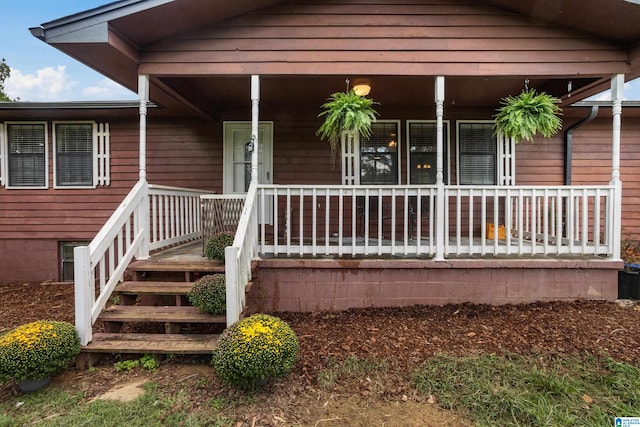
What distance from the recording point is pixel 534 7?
3729mm

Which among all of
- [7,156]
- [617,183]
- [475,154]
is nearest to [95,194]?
[7,156]

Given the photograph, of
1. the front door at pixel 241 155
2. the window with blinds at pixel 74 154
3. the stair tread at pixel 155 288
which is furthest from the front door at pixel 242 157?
the stair tread at pixel 155 288

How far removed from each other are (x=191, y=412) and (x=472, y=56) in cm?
447

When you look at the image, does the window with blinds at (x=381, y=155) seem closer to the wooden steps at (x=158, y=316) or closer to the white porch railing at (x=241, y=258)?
the white porch railing at (x=241, y=258)

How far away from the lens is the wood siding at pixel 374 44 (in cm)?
388

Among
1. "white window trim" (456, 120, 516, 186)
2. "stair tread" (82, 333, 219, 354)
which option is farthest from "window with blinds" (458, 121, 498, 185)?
"stair tread" (82, 333, 219, 354)

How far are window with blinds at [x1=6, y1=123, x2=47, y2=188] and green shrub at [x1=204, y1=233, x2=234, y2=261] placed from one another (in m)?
4.32

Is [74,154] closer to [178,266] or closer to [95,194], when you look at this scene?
[95,194]

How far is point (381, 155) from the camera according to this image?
19.1 ft

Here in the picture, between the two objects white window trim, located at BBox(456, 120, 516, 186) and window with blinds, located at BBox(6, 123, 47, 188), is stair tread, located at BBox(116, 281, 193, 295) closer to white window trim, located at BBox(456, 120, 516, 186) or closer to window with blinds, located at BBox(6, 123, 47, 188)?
window with blinds, located at BBox(6, 123, 47, 188)

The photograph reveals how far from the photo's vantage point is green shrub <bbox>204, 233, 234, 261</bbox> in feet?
11.9

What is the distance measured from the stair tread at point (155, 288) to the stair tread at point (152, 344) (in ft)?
1.37

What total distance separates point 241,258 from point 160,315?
91cm

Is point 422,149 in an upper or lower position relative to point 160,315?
upper
